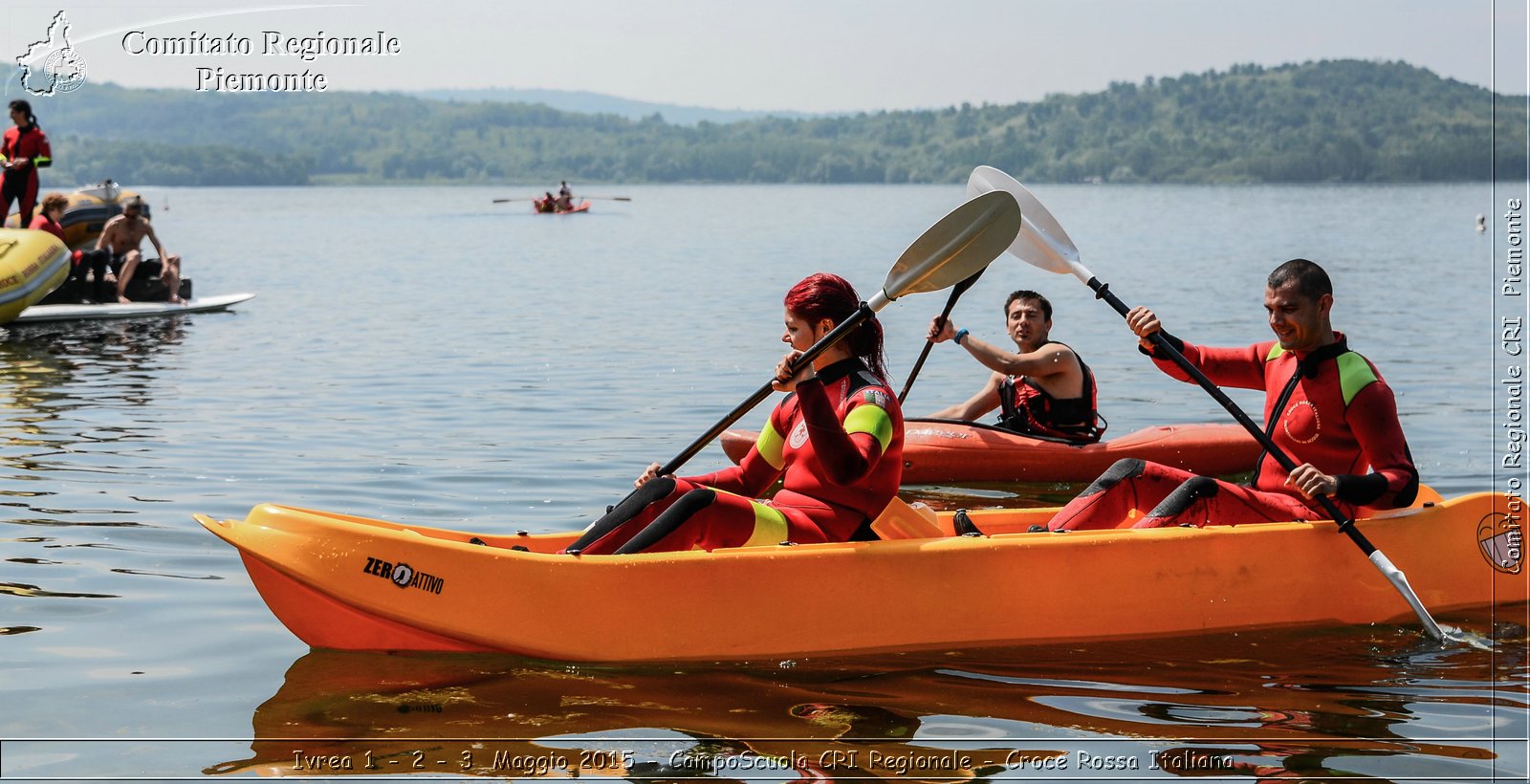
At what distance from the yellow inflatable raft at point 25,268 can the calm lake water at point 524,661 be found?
0.40 metres

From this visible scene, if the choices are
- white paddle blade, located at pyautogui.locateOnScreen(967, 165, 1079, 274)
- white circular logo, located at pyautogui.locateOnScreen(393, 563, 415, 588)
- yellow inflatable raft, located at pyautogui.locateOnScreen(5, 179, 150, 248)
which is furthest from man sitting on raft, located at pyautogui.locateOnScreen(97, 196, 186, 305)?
white circular logo, located at pyautogui.locateOnScreen(393, 563, 415, 588)

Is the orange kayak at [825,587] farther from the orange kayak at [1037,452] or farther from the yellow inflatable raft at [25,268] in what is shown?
the yellow inflatable raft at [25,268]

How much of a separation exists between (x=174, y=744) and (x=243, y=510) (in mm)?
3424

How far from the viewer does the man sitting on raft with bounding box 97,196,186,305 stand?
1766cm

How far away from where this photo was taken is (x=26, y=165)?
55.6 feet

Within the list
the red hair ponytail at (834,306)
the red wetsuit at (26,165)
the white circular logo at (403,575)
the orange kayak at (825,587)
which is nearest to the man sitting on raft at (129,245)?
the red wetsuit at (26,165)

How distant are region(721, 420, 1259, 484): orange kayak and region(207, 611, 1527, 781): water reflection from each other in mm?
3333

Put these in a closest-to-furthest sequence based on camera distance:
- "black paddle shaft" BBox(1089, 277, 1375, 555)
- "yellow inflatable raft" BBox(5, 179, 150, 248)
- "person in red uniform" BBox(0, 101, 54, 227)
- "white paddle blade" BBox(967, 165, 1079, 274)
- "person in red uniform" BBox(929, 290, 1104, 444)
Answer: "black paddle shaft" BBox(1089, 277, 1375, 555), "white paddle blade" BBox(967, 165, 1079, 274), "person in red uniform" BBox(929, 290, 1104, 444), "person in red uniform" BBox(0, 101, 54, 227), "yellow inflatable raft" BBox(5, 179, 150, 248)

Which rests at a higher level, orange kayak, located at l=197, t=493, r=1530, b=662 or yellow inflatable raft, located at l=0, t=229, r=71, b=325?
yellow inflatable raft, located at l=0, t=229, r=71, b=325

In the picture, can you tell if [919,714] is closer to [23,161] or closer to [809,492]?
[809,492]

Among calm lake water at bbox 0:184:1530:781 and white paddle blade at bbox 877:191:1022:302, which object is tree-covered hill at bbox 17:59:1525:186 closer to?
calm lake water at bbox 0:184:1530:781

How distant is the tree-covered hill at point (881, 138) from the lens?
142 m

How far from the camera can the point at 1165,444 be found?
912 cm

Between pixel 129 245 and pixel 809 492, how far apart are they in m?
15.5
